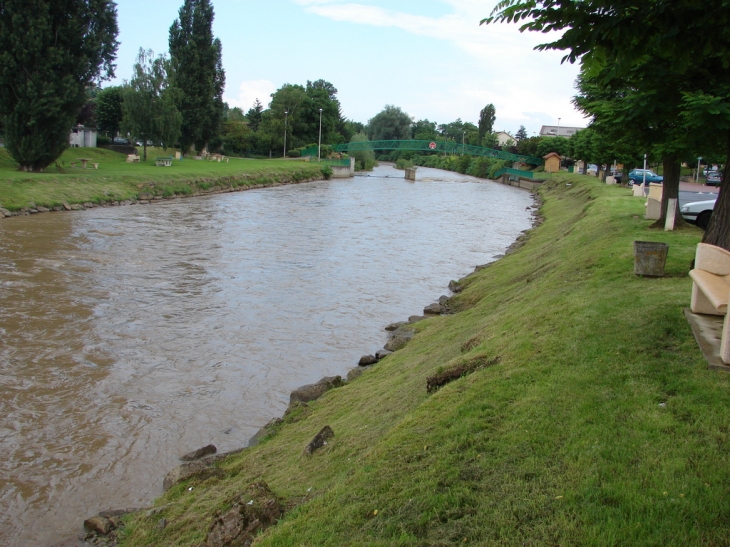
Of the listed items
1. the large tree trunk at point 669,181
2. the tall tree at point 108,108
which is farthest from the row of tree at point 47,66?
the tall tree at point 108,108

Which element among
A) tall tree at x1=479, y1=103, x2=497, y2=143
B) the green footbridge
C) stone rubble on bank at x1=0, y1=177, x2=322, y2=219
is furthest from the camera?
tall tree at x1=479, y1=103, x2=497, y2=143

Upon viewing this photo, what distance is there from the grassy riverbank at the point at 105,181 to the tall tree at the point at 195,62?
253 inches

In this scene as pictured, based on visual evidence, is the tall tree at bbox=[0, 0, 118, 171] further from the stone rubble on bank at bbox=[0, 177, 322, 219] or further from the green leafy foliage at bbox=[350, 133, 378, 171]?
the green leafy foliage at bbox=[350, 133, 378, 171]

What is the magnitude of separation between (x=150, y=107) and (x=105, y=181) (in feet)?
67.0

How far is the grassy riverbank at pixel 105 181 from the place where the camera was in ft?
116

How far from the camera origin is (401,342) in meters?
13.3

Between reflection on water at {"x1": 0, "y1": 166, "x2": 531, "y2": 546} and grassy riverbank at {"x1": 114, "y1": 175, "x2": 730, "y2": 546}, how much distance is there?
1.79 metres

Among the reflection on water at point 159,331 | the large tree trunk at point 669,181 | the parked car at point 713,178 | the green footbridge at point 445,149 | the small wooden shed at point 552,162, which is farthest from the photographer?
the green footbridge at point 445,149

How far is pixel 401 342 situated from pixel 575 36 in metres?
8.21

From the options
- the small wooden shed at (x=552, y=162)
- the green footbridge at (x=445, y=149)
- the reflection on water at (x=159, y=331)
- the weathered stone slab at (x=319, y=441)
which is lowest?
the reflection on water at (x=159, y=331)

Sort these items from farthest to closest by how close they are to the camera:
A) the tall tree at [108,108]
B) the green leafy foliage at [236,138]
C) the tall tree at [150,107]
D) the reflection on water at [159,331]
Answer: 1. the green leafy foliage at [236,138]
2. the tall tree at [108,108]
3. the tall tree at [150,107]
4. the reflection on water at [159,331]

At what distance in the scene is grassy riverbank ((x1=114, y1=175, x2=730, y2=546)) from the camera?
4.48 metres

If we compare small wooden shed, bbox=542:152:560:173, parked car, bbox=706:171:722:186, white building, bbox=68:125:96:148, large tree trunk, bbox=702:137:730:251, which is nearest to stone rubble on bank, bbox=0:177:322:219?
white building, bbox=68:125:96:148

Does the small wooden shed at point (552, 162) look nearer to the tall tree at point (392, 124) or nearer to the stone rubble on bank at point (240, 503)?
the tall tree at point (392, 124)
